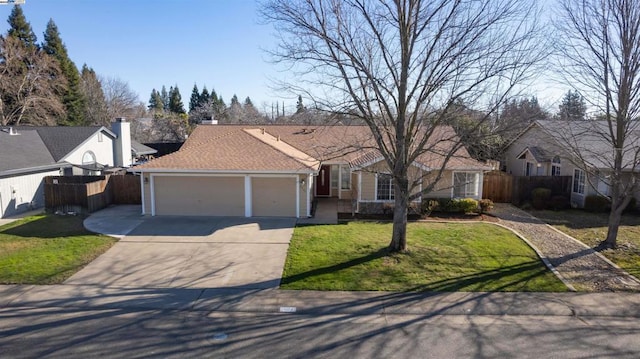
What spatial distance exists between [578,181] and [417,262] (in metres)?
14.2

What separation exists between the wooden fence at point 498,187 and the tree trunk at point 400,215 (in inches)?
434

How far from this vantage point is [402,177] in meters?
12.0

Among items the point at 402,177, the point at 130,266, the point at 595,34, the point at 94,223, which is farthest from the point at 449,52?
the point at 94,223

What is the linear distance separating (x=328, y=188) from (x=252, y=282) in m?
12.7

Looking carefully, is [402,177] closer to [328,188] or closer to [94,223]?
[328,188]

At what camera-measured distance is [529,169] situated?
86.2 ft

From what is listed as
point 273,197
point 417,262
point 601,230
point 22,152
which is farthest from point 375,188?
point 22,152

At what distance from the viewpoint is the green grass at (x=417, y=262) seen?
33.3 feet

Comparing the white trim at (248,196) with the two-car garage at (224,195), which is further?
the two-car garage at (224,195)

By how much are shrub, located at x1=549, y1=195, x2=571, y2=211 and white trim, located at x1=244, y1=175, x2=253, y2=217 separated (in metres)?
14.7

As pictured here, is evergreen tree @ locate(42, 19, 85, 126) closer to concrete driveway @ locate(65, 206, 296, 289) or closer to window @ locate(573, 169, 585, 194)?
concrete driveway @ locate(65, 206, 296, 289)

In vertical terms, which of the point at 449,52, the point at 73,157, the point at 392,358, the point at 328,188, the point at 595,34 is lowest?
the point at 392,358

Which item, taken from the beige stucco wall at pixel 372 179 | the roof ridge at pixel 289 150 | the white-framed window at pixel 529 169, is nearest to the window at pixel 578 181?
the white-framed window at pixel 529 169

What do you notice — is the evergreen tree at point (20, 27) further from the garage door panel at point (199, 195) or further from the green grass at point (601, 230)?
the green grass at point (601, 230)
